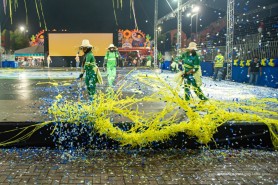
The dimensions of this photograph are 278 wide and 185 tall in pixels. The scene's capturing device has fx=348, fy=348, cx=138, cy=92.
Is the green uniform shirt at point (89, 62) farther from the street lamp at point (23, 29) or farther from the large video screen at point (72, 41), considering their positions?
the street lamp at point (23, 29)

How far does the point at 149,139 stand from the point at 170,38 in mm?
68760

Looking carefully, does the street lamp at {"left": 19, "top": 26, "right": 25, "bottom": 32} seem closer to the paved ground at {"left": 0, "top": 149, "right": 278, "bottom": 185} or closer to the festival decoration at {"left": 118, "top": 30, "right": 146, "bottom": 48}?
the festival decoration at {"left": 118, "top": 30, "right": 146, "bottom": 48}

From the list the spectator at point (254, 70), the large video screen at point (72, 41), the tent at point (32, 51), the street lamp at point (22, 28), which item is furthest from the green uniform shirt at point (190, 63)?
the street lamp at point (22, 28)

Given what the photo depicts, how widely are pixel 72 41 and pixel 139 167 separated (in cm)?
3958

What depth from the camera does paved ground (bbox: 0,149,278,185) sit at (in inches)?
167

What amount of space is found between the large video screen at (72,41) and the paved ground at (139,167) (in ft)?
121

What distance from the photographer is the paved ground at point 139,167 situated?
424 cm

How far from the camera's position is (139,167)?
4777mm

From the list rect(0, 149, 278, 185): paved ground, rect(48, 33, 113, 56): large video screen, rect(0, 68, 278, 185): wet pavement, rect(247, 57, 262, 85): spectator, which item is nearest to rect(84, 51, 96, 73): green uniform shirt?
rect(0, 68, 278, 185): wet pavement

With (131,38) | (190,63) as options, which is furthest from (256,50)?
(131,38)

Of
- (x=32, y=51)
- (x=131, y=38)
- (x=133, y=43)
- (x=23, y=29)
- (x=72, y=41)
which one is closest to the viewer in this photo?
(x=72, y=41)

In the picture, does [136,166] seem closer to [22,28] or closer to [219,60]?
[219,60]

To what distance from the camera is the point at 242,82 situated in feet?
62.9

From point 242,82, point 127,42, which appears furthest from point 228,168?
point 127,42
